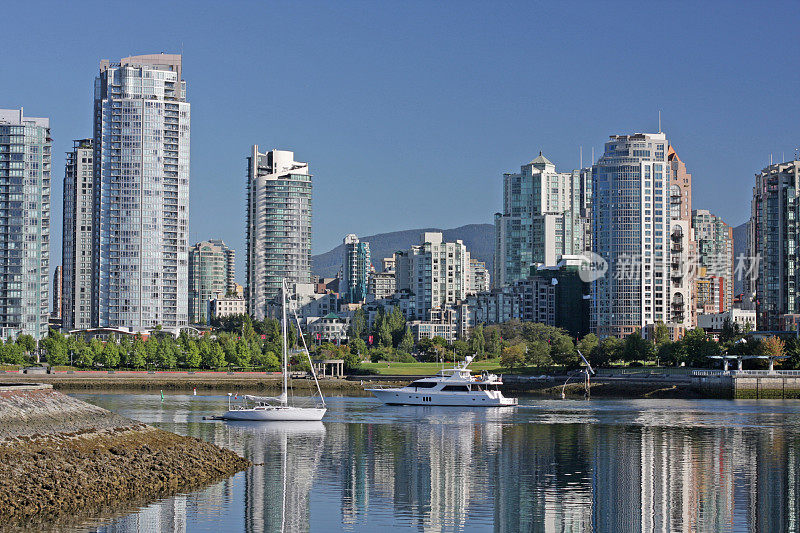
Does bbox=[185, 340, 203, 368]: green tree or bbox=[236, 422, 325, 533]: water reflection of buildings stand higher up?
bbox=[185, 340, 203, 368]: green tree

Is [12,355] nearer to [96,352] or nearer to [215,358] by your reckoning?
[96,352]

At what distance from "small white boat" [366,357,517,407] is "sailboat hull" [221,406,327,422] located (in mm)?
25756

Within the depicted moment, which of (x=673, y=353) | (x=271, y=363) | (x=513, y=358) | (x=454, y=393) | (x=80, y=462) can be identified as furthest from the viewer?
(x=513, y=358)

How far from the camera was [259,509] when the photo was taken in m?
48.2

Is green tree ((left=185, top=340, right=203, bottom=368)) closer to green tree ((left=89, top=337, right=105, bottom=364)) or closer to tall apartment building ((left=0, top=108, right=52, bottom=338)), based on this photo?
green tree ((left=89, top=337, right=105, bottom=364))

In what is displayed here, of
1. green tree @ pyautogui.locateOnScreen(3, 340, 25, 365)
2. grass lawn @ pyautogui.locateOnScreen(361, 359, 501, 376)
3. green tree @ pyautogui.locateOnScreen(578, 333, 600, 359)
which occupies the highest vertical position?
green tree @ pyautogui.locateOnScreen(578, 333, 600, 359)

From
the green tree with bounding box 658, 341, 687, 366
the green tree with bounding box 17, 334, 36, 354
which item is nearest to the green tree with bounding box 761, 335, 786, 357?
the green tree with bounding box 658, 341, 687, 366

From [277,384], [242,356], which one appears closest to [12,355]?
[242,356]

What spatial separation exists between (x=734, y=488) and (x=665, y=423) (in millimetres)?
38359

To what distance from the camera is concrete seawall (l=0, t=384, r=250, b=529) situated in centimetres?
4425

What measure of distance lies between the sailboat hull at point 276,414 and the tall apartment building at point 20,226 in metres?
115

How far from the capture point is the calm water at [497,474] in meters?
46.7

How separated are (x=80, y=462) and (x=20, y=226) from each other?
15785 centimetres

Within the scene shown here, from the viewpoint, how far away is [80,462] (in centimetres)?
4878
